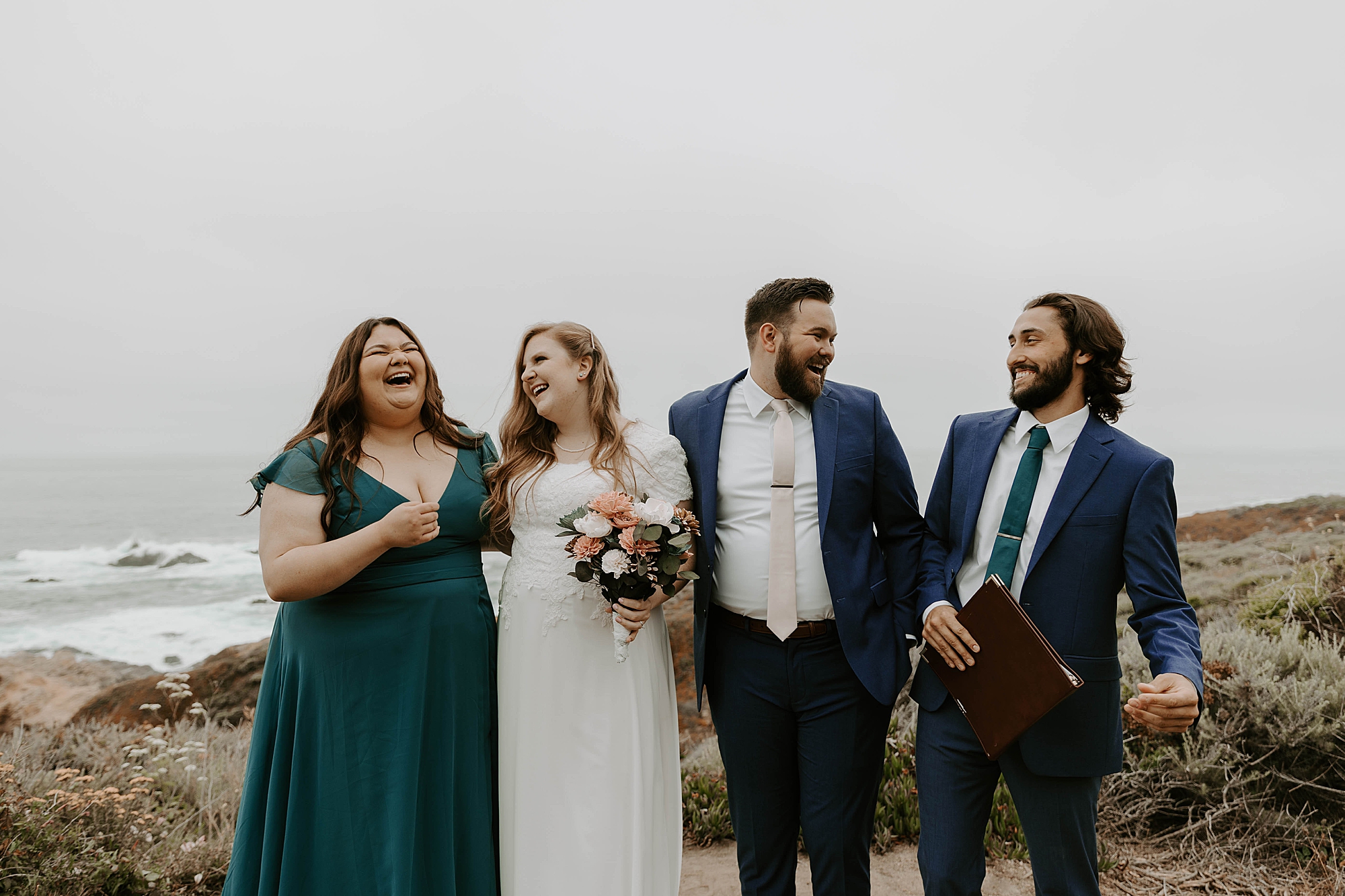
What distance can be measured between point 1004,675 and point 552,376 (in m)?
2.12

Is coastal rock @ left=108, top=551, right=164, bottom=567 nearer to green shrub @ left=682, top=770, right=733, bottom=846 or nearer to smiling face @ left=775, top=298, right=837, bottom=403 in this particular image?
green shrub @ left=682, top=770, right=733, bottom=846

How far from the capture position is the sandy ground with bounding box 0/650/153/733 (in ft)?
21.2

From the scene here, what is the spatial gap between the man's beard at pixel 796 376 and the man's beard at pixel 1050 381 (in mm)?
829

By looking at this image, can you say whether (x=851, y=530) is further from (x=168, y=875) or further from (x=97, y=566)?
(x=97, y=566)

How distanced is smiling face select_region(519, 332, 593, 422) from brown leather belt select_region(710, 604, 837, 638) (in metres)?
1.15

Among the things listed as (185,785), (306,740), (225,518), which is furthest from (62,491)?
(306,740)

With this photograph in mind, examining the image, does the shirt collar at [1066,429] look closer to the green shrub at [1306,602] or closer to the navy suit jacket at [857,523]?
the navy suit jacket at [857,523]

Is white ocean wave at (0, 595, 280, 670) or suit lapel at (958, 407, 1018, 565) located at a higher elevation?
suit lapel at (958, 407, 1018, 565)

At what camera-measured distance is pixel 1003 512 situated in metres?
2.75

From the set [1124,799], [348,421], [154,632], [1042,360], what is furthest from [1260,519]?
[154,632]

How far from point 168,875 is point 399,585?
2437 mm

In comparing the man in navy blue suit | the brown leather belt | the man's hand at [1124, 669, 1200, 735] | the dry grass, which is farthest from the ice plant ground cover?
the man's hand at [1124, 669, 1200, 735]

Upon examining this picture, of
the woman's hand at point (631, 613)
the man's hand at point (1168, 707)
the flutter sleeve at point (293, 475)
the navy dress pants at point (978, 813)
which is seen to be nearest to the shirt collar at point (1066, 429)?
the man's hand at point (1168, 707)

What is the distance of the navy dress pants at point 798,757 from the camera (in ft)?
10.0
